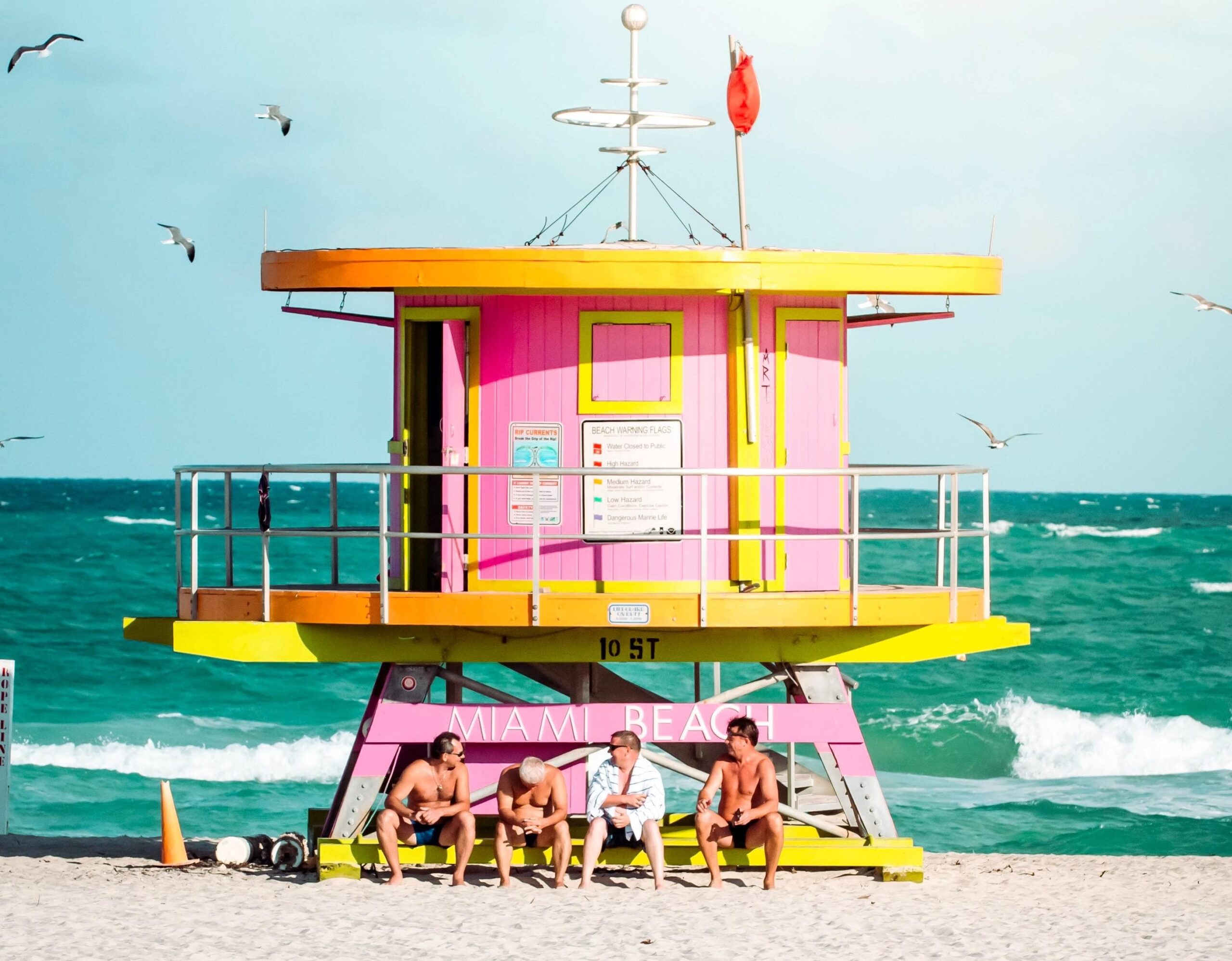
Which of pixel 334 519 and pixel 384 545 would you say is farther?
pixel 334 519

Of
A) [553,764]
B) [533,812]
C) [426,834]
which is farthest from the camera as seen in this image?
[553,764]

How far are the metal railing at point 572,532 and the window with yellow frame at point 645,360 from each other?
56 cm

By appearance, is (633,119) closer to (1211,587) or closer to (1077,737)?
(1077,737)

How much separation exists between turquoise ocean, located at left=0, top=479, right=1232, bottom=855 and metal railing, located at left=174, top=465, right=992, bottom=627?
11.7m

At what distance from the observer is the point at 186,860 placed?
17.5m

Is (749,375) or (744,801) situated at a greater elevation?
(749,375)

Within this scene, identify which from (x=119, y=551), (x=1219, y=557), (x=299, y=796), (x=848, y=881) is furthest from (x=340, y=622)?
(x=1219, y=557)

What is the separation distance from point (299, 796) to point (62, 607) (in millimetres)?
25529

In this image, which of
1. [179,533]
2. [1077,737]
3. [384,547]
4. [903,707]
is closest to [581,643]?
[384,547]

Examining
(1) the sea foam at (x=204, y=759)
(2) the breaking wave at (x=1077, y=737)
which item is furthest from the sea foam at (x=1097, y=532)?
(1) the sea foam at (x=204, y=759)

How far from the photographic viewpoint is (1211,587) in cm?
6250

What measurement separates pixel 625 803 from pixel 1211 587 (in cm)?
5091

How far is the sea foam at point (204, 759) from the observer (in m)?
32.0

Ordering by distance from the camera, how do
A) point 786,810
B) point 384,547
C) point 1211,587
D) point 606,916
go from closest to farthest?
1. point 606,916
2. point 384,547
3. point 786,810
4. point 1211,587
